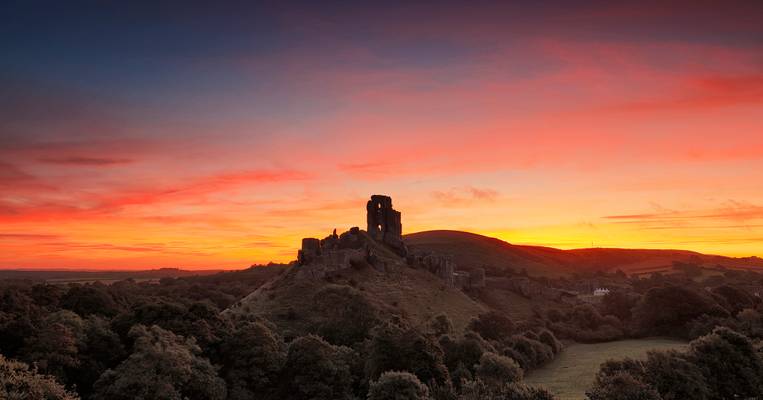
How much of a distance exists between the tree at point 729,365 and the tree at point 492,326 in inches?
1854

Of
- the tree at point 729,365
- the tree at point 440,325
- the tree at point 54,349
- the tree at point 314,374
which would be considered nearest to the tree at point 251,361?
the tree at point 314,374

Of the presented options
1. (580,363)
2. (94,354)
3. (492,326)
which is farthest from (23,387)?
(492,326)

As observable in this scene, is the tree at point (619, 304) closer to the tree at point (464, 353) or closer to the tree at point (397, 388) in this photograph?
the tree at point (464, 353)

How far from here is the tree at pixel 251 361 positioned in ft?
197

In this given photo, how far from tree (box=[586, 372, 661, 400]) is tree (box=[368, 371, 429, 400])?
14707mm

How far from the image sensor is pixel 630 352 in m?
95.9

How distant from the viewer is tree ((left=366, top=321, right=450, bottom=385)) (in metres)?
59.1

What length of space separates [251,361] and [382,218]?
110m

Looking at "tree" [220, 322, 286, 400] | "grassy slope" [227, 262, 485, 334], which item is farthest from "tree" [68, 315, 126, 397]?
"grassy slope" [227, 262, 485, 334]

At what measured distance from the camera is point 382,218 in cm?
16900

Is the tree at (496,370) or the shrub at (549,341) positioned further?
the shrub at (549,341)

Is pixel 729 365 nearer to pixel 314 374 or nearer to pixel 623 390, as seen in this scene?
A: pixel 623 390

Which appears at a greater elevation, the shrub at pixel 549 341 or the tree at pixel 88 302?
the tree at pixel 88 302

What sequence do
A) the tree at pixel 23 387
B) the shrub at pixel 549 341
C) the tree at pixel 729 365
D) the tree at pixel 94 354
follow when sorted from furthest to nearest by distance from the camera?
the shrub at pixel 549 341, the tree at pixel 94 354, the tree at pixel 729 365, the tree at pixel 23 387
